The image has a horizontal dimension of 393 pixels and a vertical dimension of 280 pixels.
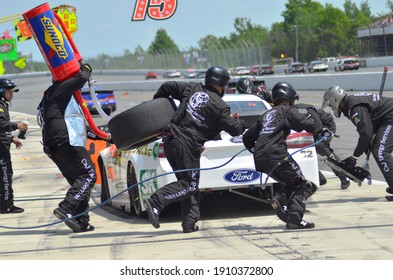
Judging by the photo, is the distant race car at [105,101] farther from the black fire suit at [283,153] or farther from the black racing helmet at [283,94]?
the black fire suit at [283,153]

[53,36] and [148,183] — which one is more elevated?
[53,36]

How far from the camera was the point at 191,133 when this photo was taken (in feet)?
27.8

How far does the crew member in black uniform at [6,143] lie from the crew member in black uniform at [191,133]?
299cm

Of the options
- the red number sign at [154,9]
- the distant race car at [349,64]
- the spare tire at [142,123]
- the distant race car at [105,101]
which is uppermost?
the red number sign at [154,9]

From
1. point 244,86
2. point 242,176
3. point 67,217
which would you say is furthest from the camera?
point 244,86

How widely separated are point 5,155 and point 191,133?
3542mm

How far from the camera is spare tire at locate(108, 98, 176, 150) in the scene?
28.2ft

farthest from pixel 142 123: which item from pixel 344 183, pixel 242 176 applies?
pixel 344 183

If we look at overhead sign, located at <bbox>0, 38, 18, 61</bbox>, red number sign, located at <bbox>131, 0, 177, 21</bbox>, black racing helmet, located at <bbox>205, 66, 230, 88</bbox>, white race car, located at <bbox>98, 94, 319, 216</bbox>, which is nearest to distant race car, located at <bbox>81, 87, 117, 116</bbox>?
red number sign, located at <bbox>131, 0, 177, 21</bbox>

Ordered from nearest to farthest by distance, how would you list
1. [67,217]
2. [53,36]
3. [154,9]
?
1. [67,217]
2. [53,36]
3. [154,9]

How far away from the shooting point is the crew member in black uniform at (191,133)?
8414mm

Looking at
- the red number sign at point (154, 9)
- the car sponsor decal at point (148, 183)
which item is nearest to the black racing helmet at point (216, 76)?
the car sponsor decal at point (148, 183)

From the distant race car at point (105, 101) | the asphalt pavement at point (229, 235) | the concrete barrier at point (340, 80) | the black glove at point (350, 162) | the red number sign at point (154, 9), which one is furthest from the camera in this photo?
the concrete barrier at point (340, 80)

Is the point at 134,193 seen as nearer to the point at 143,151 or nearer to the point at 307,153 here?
the point at 143,151
